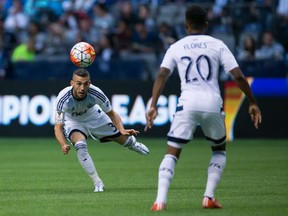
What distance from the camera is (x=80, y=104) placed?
12914mm

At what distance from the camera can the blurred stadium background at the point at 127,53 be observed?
2338 centimetres

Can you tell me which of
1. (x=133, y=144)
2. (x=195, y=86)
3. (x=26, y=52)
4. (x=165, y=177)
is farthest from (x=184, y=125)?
(x=26, y=52)

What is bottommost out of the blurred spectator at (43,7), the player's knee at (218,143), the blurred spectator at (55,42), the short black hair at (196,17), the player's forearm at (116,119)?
the blurred spectator at (55,42)

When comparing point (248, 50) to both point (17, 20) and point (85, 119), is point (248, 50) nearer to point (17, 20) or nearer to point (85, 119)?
point (17, 20)

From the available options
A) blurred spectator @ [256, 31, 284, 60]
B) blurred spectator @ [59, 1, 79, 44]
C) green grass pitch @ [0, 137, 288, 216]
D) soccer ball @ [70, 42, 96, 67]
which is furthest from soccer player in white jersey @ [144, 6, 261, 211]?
blurred spectator @ [59, 1, 79, 44]

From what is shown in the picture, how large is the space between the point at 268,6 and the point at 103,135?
41.7 ft

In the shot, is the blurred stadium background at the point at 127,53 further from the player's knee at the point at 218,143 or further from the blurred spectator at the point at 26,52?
the player's knee at the point at 218,143

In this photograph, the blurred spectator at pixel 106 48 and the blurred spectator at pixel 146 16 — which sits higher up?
the blurred spectator at pixel 146 16

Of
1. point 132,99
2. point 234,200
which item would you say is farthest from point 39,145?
point 234,200

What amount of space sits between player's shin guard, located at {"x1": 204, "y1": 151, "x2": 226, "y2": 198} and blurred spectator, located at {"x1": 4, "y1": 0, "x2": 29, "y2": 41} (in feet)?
57.6

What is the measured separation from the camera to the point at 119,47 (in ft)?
83.5

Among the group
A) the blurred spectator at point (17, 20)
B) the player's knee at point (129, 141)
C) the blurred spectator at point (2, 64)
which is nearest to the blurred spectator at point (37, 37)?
the blurred spectator at point (17, 20)

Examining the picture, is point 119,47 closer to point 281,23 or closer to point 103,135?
point 281,23

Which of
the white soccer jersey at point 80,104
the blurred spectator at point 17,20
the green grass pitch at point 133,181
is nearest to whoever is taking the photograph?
the green grass pitch at point 133,181
